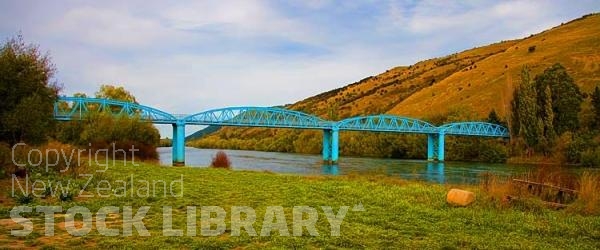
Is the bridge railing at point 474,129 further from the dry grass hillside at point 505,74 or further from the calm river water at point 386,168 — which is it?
the calm river water at point 386,168

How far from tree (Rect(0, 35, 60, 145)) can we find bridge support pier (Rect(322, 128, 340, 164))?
6236 cm

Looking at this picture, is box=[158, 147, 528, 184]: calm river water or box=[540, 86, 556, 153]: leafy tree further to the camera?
box=[540, 86, 556, 153]: leafy tree

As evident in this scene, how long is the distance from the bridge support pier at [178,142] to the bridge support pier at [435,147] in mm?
50032

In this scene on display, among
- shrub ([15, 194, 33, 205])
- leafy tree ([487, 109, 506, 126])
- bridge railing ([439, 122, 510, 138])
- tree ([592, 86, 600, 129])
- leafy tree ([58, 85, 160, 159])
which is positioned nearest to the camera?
shrub ([15, 194, 33, 205])

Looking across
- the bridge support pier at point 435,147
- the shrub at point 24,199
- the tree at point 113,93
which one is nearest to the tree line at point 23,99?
the shrub at point 24,199

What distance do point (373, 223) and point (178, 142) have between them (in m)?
71.1

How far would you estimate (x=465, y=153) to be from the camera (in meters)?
104

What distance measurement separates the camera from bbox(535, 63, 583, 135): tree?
3285 inches

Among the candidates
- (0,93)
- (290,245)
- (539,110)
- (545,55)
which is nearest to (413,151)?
(539,110)

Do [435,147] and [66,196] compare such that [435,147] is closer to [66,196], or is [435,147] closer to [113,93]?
[113,93]

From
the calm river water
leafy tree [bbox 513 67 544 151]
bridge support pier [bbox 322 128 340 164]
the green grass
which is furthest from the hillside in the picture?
the green grass

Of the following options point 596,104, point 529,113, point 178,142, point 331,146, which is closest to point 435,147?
point 529,113

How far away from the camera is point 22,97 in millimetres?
23859

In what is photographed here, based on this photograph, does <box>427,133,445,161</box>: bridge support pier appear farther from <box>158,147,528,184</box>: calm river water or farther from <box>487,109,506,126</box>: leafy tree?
<box>158,147,528,184</box>: calm river water
